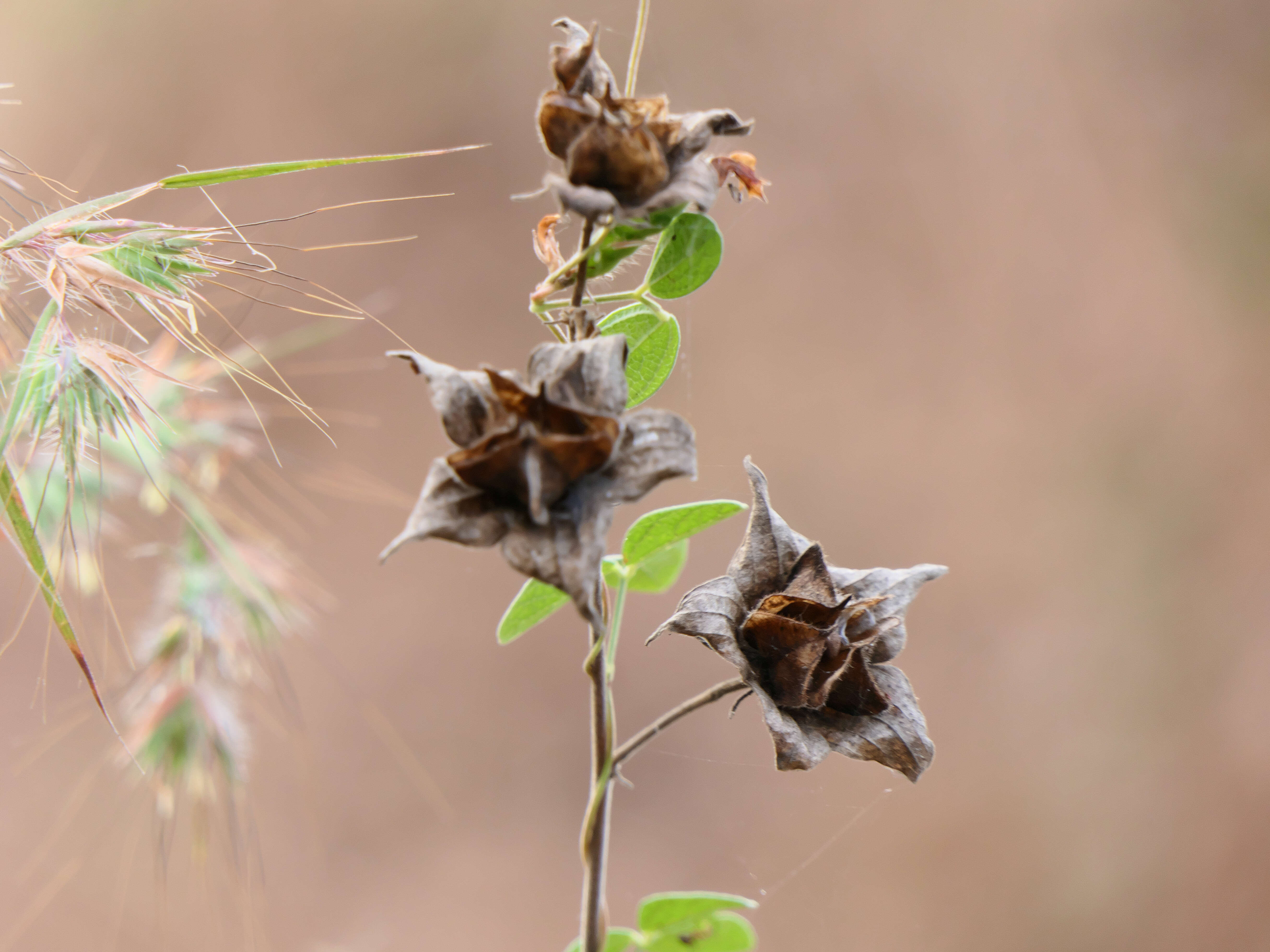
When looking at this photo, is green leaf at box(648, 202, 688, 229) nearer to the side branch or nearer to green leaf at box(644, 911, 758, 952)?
the side branch

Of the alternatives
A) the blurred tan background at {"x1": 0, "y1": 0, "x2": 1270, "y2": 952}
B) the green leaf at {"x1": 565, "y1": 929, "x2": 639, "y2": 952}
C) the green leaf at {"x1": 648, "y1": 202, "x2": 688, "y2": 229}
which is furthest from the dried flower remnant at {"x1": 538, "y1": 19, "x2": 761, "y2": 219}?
the blurred tan background at {"x1": 0, "y1": 0, "x2": 1270, "y2": 952}

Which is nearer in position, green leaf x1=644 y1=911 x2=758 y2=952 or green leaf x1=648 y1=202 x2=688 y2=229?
green leaf x1=648 y1=202 x2=688 y2=229

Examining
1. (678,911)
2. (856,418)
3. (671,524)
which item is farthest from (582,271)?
(856,418)

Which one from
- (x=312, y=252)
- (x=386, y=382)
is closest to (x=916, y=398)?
(x=386, y=382)

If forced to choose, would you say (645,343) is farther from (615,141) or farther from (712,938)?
(712,938)

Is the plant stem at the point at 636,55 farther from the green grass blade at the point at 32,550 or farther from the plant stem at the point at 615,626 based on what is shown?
the green grass blade at the point at 32,550

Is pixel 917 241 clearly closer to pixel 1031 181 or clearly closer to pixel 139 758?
pixel 1031 181
